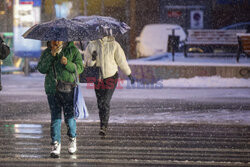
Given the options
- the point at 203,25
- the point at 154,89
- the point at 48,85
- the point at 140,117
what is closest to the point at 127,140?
the point at 48,85

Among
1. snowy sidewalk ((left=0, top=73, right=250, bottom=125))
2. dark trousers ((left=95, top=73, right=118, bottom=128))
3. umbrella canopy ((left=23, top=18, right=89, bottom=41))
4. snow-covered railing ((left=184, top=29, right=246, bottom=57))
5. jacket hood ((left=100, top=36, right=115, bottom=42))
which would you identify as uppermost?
umbrella canopy ((left=23, top=18, right=89, bottom=41))

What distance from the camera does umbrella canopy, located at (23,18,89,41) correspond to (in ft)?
27.2

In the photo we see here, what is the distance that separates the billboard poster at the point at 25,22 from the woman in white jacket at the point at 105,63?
519 inches

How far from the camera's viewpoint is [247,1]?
37.2 m

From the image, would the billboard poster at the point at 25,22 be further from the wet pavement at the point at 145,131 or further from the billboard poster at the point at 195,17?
the billboard poster at the point at 195,17

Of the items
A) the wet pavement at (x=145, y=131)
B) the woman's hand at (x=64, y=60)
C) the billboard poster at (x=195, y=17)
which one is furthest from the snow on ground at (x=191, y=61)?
the woman's hand at (x=64, y=60)

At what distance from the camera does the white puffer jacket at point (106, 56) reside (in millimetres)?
9852

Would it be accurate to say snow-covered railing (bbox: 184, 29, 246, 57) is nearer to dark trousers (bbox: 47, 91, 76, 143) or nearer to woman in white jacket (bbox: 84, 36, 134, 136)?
woman in white jacket (bbox: 84, 36, 134, 136)

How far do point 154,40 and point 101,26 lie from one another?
17.7m

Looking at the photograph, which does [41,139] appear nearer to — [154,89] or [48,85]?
[48,85]

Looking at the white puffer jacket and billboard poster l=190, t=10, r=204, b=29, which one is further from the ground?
billboard poster l=190, t=10, r=204, b=29

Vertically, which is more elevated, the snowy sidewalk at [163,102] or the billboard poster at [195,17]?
the billboard poster at [195,17]

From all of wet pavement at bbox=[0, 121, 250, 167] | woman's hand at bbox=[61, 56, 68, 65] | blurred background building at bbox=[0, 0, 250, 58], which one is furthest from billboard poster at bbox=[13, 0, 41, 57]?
woman's hand at bbox=[61, 56, 68, 65]

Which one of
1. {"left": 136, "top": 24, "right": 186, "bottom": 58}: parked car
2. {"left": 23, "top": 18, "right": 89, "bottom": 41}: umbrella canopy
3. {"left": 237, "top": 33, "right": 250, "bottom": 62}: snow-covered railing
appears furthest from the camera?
{"left": 136, "top": 24, "right": 186, "bottom": 58}: parked car
